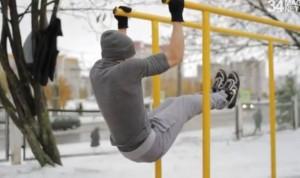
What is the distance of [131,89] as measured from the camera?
2021 mm

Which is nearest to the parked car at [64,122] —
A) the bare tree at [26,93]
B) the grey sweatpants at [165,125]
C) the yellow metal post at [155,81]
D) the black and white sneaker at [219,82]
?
the bare tree at [26,93]

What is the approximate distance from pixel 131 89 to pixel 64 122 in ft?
30.5

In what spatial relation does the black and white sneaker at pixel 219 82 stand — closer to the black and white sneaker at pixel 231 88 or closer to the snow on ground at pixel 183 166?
the black and white sneaker at pixel 231 88

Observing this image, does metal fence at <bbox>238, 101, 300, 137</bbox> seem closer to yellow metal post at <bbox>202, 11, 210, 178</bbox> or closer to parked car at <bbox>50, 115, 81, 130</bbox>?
parked car at <bbox>50, 115, 81, 130</bbox>

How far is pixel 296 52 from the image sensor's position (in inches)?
348

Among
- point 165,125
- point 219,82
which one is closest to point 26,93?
point 219,82

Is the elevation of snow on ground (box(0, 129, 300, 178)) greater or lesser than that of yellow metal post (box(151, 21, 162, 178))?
lesser

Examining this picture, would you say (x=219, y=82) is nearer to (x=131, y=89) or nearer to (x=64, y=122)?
(x=131, y=89)

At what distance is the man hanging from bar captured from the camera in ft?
6.57

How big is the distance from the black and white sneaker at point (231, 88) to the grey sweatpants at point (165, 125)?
0.18 meters

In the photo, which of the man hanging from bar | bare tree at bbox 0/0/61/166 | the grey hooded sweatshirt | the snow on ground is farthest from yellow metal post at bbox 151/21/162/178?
bare tree at bbox 0/0/61/166

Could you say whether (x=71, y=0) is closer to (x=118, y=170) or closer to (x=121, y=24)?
(x=118, y=170)

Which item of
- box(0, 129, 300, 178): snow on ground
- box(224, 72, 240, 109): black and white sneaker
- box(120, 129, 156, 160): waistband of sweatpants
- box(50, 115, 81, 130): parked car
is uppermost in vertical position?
box(224, 72, 240, 109): black and white sneaker

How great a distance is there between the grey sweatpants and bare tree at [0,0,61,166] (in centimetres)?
253
